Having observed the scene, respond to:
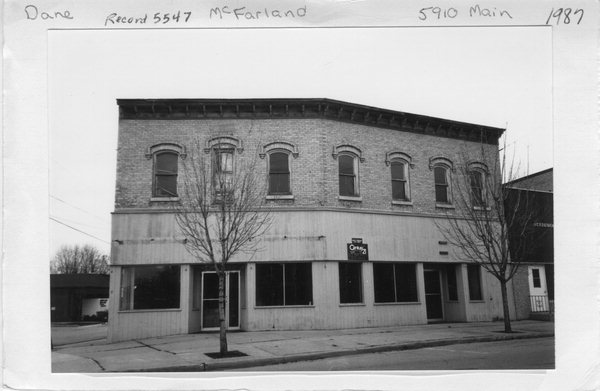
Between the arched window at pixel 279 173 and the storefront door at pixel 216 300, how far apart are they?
2155 millimetres

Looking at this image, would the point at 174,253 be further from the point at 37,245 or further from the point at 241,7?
the point at 241,7

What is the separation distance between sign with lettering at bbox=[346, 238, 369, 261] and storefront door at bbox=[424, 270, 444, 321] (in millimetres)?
1312

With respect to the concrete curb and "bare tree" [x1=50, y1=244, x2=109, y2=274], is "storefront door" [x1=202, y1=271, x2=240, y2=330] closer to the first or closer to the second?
"bare tree" [x1=50, y1=244, x2=109, y2=274]

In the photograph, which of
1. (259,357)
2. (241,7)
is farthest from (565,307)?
(241,7)

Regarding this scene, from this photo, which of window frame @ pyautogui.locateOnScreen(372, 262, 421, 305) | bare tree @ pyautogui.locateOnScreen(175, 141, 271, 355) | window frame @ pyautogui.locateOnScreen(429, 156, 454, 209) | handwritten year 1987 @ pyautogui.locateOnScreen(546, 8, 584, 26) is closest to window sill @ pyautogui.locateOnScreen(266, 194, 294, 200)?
bare tree @ pyautogui.locateOnScreen(175, 141, 271, 355)

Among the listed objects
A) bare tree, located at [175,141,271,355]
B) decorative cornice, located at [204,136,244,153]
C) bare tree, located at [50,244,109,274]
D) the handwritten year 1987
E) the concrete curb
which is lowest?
the concrete curb

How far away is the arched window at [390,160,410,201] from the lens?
888 centimetres

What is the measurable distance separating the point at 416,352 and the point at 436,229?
95.1 inches

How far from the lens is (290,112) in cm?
712

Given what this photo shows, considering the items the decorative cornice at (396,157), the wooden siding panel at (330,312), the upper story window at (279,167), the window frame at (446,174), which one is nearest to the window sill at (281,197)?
the upper story window at (279,167)

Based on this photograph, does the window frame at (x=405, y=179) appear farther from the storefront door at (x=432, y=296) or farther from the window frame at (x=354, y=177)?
the storefront door at (x=432, y=296)

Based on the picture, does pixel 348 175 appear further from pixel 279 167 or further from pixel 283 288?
pixel 283 288

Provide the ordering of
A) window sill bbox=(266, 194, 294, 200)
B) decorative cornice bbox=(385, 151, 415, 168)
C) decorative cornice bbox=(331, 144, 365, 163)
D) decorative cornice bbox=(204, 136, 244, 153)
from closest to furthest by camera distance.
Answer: decorative cornice bbox=(204, 136, 244, 153) < window sill bbox=(266, 194, 294, 200) < decorative cornice bbox=(331, 144, 365, 163) < decorative cornice bbox=(385, 151, 415, 168)

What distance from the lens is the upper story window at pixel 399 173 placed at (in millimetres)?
8896
